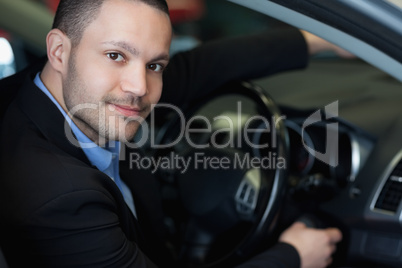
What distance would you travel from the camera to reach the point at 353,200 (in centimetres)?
151

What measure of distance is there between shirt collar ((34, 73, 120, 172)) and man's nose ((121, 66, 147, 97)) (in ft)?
0.52

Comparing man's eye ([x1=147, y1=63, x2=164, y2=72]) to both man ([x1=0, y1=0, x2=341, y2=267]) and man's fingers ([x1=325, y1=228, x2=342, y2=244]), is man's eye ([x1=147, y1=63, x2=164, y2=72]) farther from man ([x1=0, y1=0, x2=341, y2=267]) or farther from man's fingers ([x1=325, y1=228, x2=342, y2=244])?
man's fingers ([x1=325, y1=228, x2=342, y2=244])

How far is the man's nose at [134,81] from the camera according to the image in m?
1.11

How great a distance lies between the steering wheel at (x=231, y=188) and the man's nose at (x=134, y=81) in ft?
1.37

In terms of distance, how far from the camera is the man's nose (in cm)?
111

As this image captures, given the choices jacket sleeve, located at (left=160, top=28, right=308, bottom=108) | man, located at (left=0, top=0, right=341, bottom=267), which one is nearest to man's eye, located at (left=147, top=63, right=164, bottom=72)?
man, located at (left=0, top=0, right=341, bottom=267)

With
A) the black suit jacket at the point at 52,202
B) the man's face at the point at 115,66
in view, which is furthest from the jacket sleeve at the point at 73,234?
the man's face at the point at 115,66

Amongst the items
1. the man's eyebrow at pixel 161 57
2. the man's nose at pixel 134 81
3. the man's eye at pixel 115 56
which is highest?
the man's eyebrow at pixel 161 57

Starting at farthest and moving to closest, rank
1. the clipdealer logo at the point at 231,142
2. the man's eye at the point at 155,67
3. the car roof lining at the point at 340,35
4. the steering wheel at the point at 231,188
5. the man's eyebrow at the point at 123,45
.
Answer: the clipdealer logo at the point at 231,142, the steering wheel at the point at 231,188, the man's eye at the point at 155,67, the man's eyebrow at the point at 123,45, the car roof lining at the point at 340,35

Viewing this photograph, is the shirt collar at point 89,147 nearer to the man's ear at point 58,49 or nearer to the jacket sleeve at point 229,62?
the man's ear at point 58,49

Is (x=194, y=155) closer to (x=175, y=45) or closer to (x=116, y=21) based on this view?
(x=116, y=21)

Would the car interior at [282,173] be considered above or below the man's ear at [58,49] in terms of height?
below

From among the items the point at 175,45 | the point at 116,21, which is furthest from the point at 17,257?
the point at 175,45

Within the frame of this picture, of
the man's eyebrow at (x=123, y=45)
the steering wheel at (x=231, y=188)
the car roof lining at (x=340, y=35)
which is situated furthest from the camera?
the steering wheel at (x=231, y=188)
